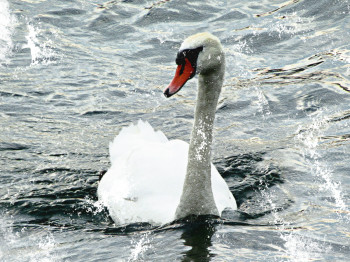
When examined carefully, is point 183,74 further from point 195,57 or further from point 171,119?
point 171,119

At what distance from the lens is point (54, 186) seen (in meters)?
6.77

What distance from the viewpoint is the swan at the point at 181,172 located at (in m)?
5.10

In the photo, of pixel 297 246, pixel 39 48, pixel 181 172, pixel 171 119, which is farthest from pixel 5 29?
pixel 297 246

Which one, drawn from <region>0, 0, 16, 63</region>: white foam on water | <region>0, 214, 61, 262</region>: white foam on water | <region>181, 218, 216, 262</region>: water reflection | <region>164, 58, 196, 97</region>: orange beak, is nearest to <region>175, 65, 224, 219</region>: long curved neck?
<region>181, 218, 216, 262</region>: water reflection

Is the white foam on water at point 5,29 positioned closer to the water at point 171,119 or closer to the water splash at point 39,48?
the water at point 171,119

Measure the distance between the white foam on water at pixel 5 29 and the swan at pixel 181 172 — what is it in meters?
5.17

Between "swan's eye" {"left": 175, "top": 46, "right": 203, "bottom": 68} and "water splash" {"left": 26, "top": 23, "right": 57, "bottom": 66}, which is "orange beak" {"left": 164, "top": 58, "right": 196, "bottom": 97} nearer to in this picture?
"swan's eye" {"left": 175, "top": 46, "right": 203, "bottom": 68}

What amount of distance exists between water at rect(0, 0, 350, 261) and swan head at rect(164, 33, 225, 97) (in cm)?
123

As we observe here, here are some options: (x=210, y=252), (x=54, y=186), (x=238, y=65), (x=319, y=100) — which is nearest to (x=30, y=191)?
(x=54, y=186)

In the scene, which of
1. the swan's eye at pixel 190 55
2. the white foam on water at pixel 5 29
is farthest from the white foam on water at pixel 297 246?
the white foam on water at pixel 5 29

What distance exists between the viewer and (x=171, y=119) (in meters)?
8.92

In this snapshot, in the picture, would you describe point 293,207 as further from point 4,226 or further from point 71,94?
point 71,94

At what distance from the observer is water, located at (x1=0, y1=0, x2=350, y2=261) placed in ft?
17.3

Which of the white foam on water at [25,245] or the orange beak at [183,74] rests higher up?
the orange beak at [183,74]
